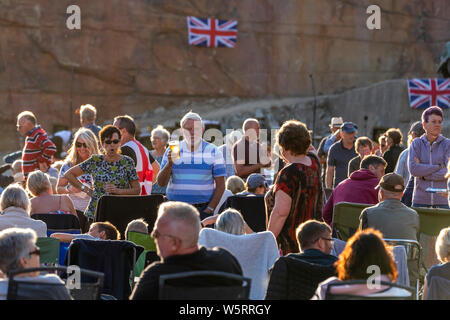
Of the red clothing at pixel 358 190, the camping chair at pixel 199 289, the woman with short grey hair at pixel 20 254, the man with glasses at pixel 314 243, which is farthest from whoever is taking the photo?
the red clothing at pixel 358 190

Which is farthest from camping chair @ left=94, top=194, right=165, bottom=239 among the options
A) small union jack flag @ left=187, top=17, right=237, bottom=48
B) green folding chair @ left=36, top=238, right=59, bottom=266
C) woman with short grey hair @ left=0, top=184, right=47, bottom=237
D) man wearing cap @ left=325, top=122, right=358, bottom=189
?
small union jack flag @ left=187, top=17, right=237, bottom=48

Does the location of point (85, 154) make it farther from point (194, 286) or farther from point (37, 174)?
point (194, 286)

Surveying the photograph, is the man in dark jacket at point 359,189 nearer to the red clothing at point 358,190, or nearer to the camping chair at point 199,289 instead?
the red clothing at point 358,190

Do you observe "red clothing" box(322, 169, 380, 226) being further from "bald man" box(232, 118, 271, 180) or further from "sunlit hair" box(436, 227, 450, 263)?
"sunlit hair" box(436, 227, 450, 263)

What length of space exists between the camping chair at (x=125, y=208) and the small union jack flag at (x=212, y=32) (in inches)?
870

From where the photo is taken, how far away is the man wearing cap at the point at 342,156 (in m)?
10.0

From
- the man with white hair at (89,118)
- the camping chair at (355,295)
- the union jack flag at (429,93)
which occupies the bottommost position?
the camping chair at (355,295)

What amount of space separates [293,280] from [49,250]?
188 cm

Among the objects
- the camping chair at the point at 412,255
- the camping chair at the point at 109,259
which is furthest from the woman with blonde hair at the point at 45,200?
the camping chair at the point at 412,255

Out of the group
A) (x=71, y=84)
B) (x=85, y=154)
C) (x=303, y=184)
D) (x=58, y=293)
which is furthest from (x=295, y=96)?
(x=58, y=293)

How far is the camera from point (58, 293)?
11.7 feet

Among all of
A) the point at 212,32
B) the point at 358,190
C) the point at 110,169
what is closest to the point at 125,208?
the point at 110,169

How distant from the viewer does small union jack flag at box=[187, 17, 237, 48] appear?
2848 centimetres

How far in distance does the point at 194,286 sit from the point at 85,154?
4.49 meters
